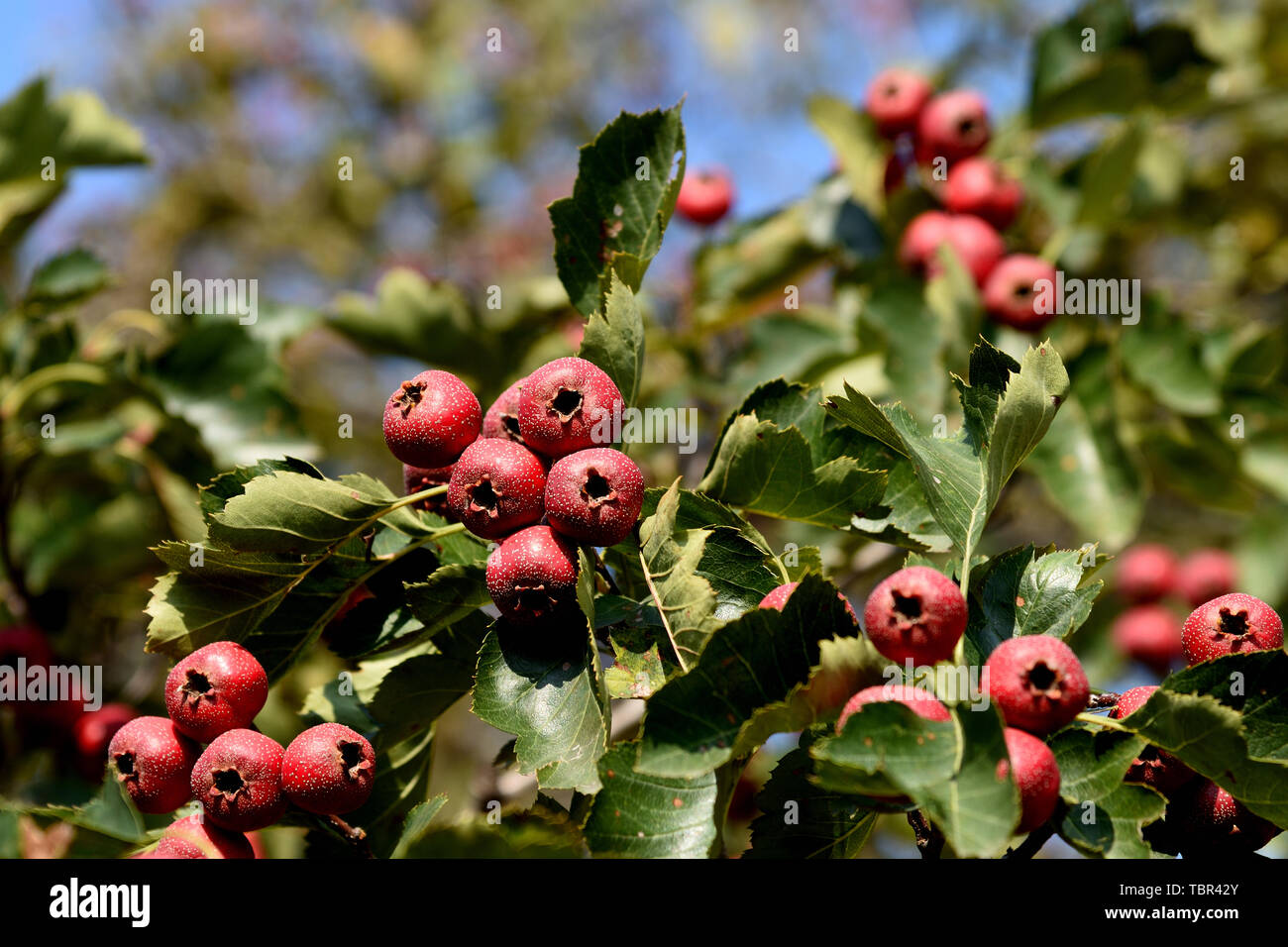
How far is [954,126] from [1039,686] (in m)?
2.09

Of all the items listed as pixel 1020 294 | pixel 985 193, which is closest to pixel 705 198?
pixel 985 193

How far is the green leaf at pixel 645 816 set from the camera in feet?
3.62

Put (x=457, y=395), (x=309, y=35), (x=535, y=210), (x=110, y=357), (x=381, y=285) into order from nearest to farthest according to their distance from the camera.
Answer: (x=457, y=395)
(x=110, y=357)
(x=381, y=285)
(x=535, y=210)
(x=309, y=35)

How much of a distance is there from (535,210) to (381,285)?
426 cm

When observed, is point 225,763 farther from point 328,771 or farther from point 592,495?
point 592,495

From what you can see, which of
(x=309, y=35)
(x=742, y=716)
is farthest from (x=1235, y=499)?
(x=309, y=35)

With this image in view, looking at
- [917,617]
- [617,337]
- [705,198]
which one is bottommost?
[917,617]

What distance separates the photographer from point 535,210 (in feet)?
22.7

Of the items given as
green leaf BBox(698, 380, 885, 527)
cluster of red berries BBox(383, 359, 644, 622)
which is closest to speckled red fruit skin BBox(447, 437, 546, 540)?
cluster of red berries BBox(383, 359, 644, 622)

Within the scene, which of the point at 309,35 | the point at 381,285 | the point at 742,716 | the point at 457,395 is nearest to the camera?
the point at 742,716

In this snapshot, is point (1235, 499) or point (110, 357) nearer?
point (110, 357)

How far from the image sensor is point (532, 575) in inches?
46.1

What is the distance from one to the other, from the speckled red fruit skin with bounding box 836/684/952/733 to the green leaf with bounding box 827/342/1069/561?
0.23 m
